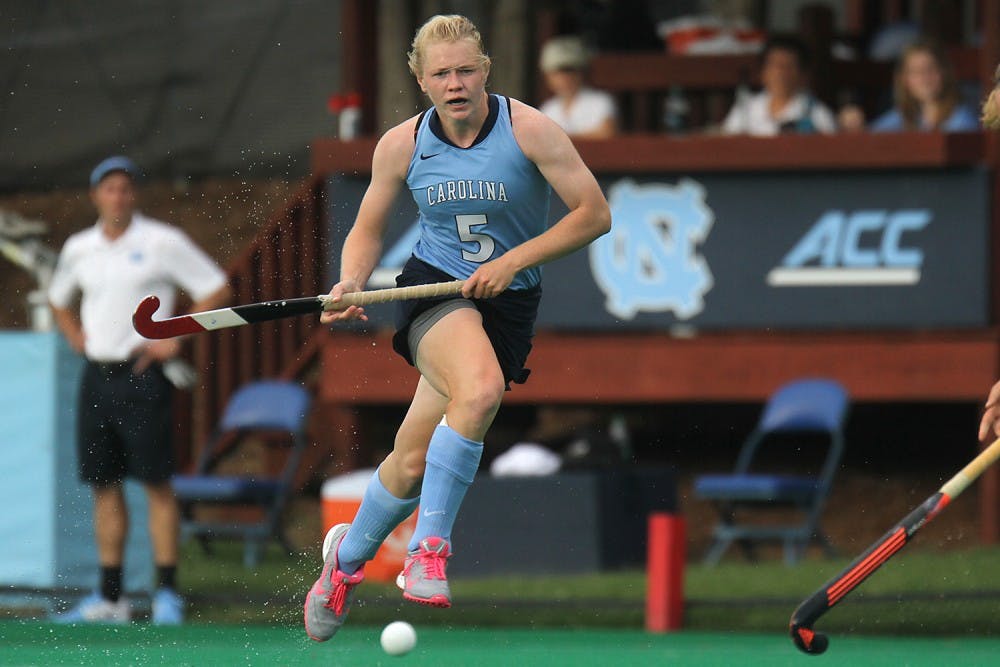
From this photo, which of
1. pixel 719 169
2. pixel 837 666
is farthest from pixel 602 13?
pixel 837 666

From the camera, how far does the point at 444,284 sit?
725 cm

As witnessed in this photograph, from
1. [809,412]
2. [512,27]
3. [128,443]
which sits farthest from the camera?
[512,27]

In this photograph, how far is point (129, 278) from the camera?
1079 centimetres

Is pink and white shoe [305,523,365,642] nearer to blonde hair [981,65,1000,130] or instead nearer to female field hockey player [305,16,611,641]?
female field hockey player [305,16,611,641]

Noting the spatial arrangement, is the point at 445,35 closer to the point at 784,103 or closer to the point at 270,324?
the point at 784,103

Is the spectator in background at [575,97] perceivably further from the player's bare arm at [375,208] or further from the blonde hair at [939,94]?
the player's bare arm at [375,208]

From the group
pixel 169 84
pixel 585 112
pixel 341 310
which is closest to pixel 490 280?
pixel 341 310

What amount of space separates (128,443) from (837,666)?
151 inches

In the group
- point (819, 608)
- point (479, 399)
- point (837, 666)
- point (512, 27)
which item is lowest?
point (837, 666)

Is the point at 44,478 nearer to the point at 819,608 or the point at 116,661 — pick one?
the point at 116,661

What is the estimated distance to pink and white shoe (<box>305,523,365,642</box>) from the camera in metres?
7.80

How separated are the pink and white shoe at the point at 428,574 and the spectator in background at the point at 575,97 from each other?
5590 millimetres

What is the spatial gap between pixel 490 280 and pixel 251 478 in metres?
5.99

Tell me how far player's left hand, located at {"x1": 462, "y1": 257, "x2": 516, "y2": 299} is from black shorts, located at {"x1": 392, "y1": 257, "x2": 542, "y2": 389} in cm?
Result: 26
